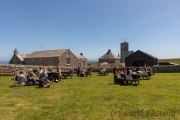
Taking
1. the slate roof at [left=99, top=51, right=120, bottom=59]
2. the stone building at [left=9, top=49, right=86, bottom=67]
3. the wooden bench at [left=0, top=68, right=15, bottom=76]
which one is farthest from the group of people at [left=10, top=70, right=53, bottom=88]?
the slate roof at [left=99, top=51, right=120, bottom=59]

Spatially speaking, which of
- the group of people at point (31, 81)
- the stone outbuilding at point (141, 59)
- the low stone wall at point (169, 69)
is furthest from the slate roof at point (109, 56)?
the group of people at point (31, 81)

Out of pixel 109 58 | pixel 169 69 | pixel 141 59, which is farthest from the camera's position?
pixel 109 58

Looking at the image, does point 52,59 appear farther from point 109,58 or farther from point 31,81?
point 109,58

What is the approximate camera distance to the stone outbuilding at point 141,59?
3525 cm

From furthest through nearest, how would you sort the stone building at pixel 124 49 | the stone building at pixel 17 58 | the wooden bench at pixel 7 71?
the stone building at pixel 124 49 → the stone building at pixel 17 58 → the wooden bench at pixel 7 71

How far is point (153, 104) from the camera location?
24.1ft

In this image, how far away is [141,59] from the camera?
119 ft

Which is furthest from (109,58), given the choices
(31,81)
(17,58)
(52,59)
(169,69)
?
(31,81)

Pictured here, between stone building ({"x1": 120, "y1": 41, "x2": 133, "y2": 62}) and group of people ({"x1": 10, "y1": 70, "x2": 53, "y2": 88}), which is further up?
stone building ({"x1": 120, "y1": 41, "x2": 133, "y2": 62})

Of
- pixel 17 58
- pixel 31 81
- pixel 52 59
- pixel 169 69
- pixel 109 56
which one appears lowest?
pixel 31 81

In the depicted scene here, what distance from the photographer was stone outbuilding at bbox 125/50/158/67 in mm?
35250

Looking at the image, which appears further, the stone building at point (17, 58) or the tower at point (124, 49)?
the tower at point (124, 49)

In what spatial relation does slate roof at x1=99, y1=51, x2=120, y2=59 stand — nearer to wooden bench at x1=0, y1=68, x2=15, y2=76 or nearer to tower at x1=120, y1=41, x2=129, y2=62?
tower at x1=120, y1=41, x2=129, y2=62

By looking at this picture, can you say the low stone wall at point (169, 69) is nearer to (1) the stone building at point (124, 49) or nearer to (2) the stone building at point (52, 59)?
(2) the stone building at point (52, 59)
